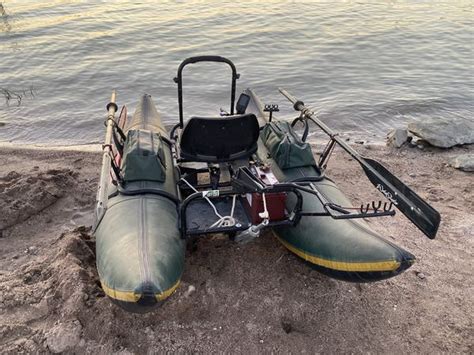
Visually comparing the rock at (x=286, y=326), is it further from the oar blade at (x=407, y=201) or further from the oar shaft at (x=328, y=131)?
the oar shaft at (x=328, y=131)

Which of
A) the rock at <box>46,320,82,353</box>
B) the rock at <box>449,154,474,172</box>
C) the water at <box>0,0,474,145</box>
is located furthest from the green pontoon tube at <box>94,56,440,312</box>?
the water at <box>0,0,474,145</box>

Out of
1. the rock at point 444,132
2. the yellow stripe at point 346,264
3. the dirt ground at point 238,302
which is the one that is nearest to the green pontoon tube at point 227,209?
the yellow stripe at point 346,264

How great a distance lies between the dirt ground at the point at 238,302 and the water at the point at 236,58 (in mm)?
4427

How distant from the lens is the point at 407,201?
12.6 ft

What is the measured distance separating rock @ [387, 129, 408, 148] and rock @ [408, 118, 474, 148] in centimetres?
20

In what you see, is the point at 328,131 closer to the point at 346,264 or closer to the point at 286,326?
the point at 346,264

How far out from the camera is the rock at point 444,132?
8273 millimetres

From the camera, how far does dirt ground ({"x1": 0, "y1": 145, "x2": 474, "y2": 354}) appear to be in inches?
153


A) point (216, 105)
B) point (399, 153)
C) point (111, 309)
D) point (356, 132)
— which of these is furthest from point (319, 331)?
point (216, 105)

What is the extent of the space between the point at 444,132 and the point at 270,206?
551 centimetres

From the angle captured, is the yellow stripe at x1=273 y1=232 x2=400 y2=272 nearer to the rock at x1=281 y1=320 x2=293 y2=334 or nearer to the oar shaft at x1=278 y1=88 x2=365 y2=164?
the rock at x1=281 y1=320 x2=293 y2=334

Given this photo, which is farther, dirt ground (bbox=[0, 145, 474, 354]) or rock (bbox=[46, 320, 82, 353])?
dirt ground (bbox=[0, 145, 474, 354])

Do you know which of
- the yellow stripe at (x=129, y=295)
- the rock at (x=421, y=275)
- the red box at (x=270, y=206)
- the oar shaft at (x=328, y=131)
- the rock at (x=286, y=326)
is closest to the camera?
the yellow stripe at (x=129, y=295)

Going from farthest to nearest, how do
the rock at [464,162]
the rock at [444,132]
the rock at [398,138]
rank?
the rock at [398,138] → the rock at [444,132] → the rock at [464,162]
